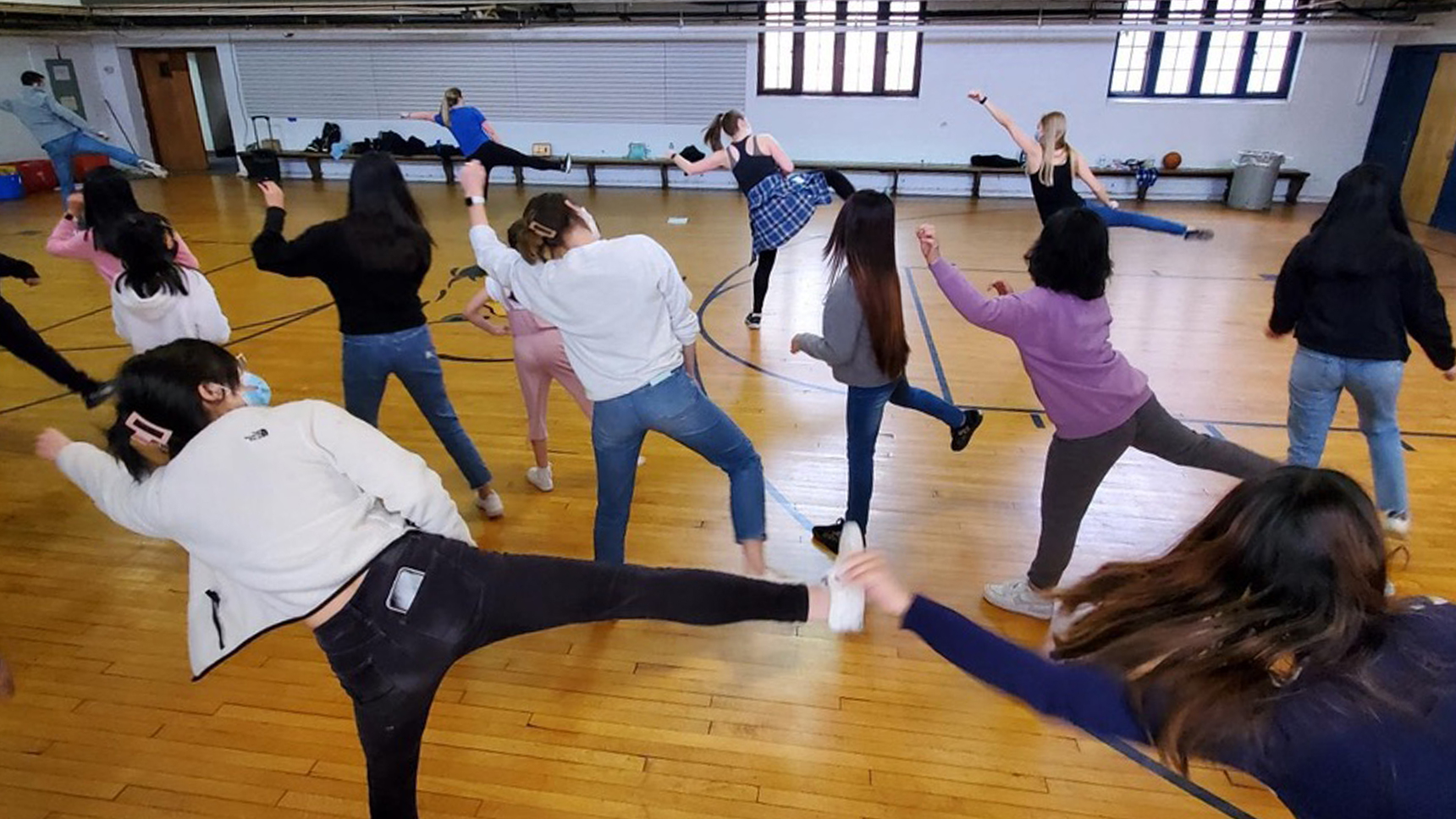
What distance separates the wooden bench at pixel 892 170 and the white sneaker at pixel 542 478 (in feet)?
26.9

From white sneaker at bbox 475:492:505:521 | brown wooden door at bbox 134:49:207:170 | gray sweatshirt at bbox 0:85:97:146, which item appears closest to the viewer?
white sneaker at bbox 475:492:505:521

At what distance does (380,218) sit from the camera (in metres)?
2.90

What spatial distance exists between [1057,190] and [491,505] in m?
4.90

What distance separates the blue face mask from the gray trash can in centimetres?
1315

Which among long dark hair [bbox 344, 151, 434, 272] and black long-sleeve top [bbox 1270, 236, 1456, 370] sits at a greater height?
long dark hair [bbox 344, 151, 434, 272]

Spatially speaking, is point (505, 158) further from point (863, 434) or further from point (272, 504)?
point (272, 504)

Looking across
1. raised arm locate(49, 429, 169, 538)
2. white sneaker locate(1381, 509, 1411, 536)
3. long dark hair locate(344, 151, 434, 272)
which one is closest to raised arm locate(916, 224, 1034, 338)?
long dark hair locate(344, 151, 434, 272)

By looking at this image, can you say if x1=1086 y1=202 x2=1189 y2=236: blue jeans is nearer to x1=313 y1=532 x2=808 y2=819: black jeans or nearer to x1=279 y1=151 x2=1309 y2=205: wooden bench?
x1=313 y1=532 x2=808 y2=819: black jeans

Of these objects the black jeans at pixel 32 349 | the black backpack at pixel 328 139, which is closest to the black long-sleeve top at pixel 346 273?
the black jeans at pixel 32 349

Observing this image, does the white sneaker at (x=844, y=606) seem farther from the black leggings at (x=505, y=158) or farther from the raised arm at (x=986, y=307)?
the black leggings at (x=505, y=158)

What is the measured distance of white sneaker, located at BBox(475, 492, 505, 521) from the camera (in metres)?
3.75

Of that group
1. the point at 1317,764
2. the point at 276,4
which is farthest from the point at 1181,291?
the point at 276,4

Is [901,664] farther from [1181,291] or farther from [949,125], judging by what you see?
[949,125]

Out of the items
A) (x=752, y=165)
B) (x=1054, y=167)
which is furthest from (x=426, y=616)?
(x=1054, y=167)
